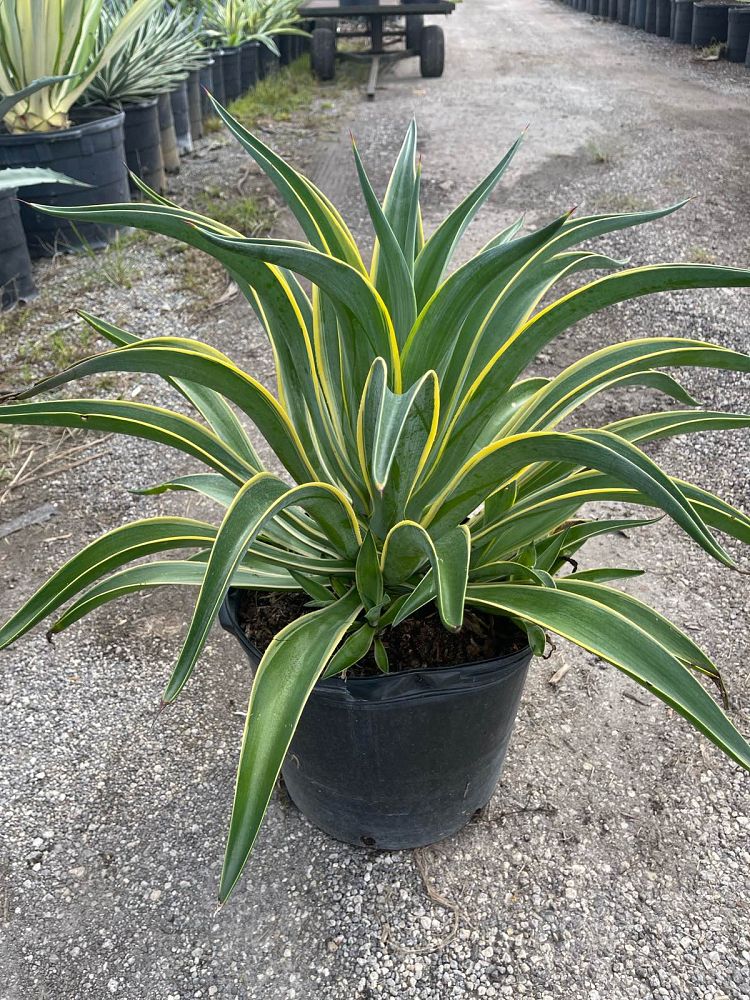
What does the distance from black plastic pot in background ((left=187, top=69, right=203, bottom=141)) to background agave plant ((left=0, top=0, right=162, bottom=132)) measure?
66.8 inches

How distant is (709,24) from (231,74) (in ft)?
16.0

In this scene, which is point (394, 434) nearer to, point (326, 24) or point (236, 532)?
point (236, 532)

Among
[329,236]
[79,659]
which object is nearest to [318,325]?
[329,236]

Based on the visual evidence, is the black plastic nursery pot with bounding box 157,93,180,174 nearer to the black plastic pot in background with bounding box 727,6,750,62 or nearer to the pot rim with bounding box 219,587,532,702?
the pot rim with bounding box 219,587,532,702

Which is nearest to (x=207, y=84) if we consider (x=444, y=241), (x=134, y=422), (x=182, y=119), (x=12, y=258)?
(x=182, y=119)

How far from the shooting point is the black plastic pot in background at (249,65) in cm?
674

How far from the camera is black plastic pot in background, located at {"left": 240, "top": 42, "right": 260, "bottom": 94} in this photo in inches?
265

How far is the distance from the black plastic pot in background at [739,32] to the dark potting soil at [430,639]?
25.6 ft

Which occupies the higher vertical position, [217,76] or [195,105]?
[217,76]

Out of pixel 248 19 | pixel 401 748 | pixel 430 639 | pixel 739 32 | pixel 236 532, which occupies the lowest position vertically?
pixel 401 748

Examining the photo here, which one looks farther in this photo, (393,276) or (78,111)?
(78,111)

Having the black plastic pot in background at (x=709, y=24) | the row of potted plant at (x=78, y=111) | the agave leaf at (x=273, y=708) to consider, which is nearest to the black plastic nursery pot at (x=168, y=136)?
the row of potted plant at (x=78, y=111)

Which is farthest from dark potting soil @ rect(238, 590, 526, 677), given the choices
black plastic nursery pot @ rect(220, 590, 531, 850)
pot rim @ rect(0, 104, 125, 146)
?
pot rim @ rect(0, 104, 125, 146)

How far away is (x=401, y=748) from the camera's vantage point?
132cm
